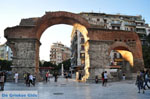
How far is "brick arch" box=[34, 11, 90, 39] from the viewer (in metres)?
20.4

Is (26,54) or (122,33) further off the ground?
(122,33)

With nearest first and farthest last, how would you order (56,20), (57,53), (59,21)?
(56,20), (59,21), (57,53)

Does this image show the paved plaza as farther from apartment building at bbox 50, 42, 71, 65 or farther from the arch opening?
apartment building at bbox 50, 42, 71, 65

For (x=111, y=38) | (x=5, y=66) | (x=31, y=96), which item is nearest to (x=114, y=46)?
(x=111, y=38)

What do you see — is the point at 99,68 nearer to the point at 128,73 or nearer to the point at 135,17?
the point at 128,73

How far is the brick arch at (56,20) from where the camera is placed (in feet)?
66.9

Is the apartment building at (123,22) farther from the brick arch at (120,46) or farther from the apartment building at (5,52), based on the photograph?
the apartment building at (5,52)

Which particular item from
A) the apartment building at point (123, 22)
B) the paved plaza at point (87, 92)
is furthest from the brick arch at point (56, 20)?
the apartment building at point (123, 22)

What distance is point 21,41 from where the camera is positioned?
20.0m

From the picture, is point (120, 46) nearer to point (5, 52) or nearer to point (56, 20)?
point (56, 20)

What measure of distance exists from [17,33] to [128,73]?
1684 cm

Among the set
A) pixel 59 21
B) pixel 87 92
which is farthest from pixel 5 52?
pixel 87 92

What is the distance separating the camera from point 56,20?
21641mm

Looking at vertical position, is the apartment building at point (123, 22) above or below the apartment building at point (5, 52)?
above
